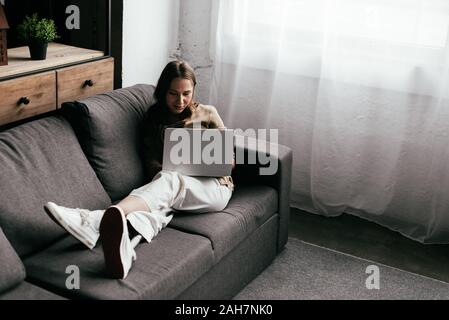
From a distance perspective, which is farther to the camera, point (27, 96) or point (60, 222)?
point (27, 96)

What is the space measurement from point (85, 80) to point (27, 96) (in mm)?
358

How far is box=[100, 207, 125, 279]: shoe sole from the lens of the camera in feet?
6.28

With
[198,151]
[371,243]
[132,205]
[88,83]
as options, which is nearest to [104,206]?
[132,205]

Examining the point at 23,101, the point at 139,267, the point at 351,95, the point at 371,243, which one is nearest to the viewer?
the point at 139,267

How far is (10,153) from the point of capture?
2143 millimetres

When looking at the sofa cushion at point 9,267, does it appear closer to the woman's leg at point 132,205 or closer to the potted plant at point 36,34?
the woman's leg at point 132,205

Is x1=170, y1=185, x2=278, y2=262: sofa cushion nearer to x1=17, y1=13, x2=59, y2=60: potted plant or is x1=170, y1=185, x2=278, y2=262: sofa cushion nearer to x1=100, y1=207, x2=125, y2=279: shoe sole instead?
x1=100, y1=207, x2=125, y2=279: shoe sole

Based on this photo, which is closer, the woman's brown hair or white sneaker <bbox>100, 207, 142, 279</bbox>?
white sneaker <bbox>100, 207, 142, 279</bbox>

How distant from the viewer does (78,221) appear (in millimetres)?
2096

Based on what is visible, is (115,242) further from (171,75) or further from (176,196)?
(171,75)

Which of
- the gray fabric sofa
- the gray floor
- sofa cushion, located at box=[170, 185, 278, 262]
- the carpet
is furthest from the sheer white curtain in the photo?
sofa cushion, located at box=[170, 185, 278, 262]

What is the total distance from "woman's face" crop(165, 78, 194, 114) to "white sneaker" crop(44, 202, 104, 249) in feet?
2.07
